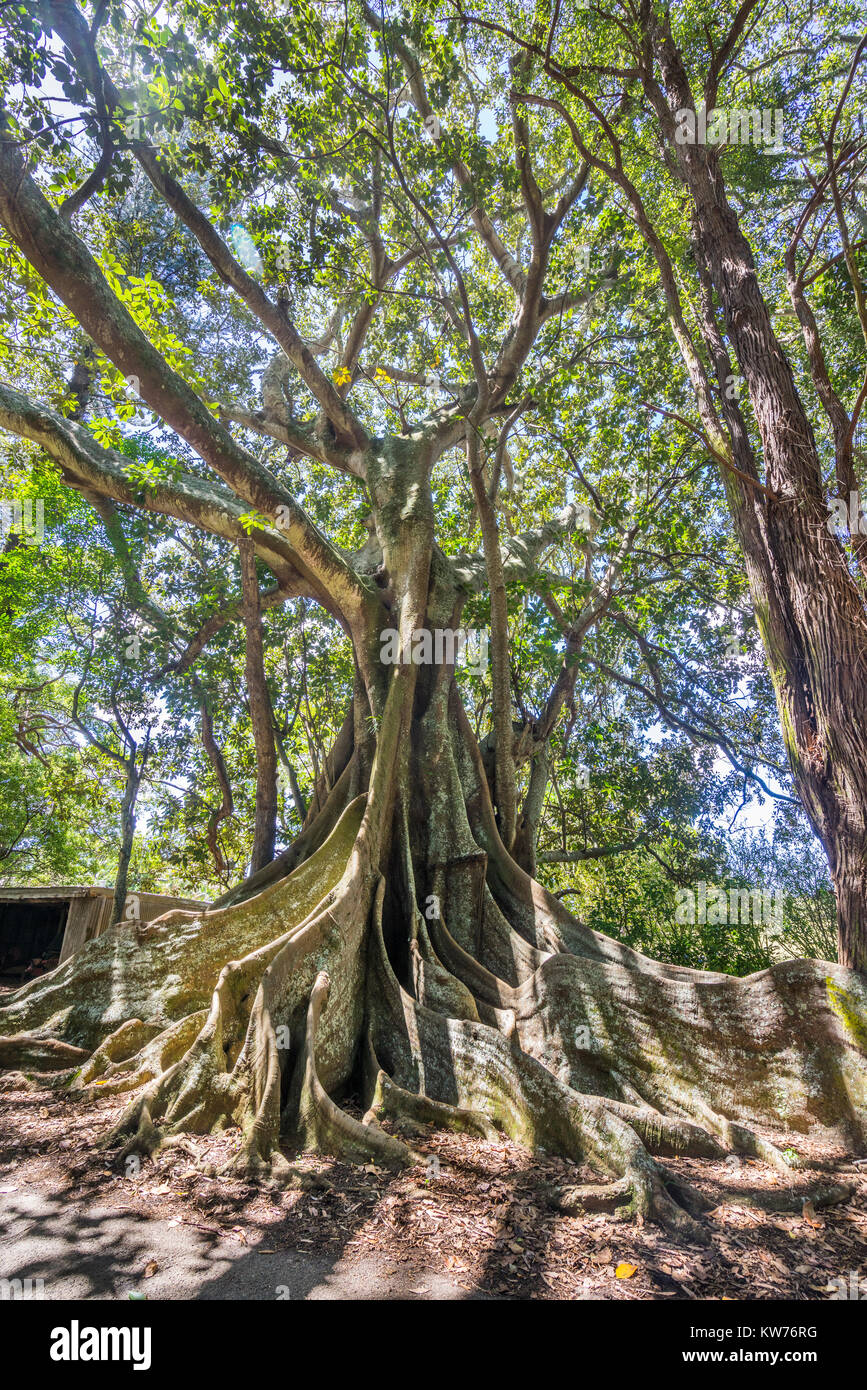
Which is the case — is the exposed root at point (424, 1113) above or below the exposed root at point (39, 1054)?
below

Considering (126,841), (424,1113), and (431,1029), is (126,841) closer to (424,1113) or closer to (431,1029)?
(431,1029)

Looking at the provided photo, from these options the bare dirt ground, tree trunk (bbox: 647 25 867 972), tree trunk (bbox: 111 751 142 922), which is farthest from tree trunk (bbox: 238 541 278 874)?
tree trunk (bbox: 647 25 867 972)

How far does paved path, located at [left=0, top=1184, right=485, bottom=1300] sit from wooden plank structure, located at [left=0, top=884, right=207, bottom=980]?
6837 millimetres

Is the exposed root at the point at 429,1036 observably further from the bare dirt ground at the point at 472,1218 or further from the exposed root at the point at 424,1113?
the bare dirt ground at the point at 472,1218

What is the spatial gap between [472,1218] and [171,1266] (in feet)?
3.82

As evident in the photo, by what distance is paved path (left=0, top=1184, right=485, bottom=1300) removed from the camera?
7.43ft

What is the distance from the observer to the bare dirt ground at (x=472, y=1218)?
2459mm

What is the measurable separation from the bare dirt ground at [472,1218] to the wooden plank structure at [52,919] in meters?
6.34

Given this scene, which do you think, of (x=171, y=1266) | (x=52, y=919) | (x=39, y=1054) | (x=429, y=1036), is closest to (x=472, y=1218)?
(x=171, y=1266)

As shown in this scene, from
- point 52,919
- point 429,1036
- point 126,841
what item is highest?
point 126,841

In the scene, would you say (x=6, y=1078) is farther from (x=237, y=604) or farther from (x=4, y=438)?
(x=4, y=438)

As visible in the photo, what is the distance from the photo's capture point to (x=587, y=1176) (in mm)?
3242

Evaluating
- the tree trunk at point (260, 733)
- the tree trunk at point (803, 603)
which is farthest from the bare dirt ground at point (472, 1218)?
the tree trunk at point (260, 733)

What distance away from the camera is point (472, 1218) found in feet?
9.23
